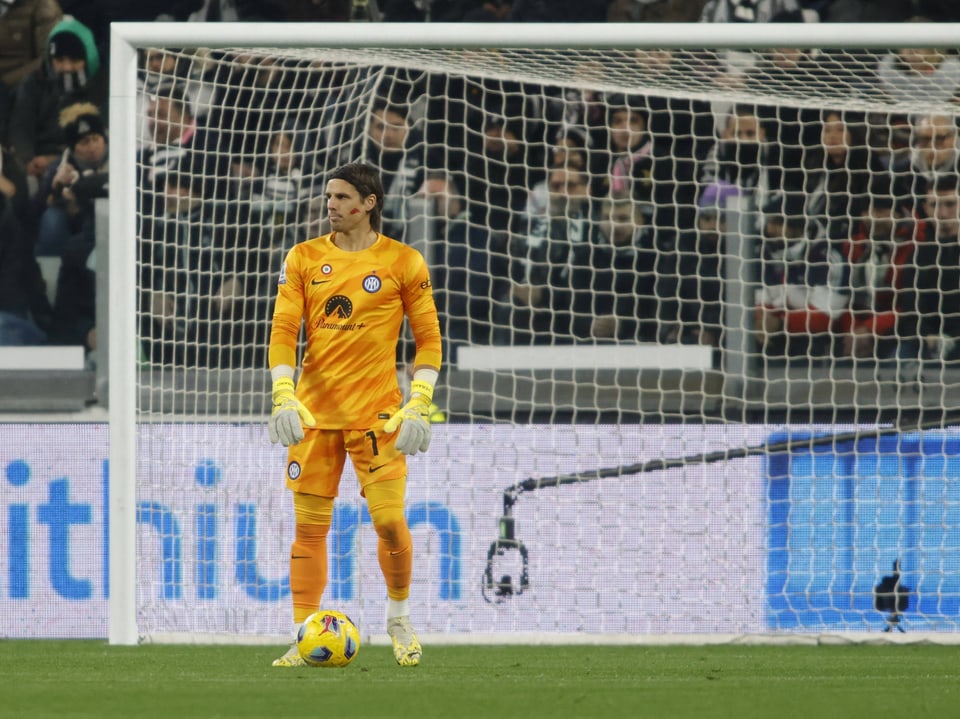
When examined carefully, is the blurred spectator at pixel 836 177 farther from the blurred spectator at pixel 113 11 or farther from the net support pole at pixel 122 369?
the blurred spectator at pixel 113 11

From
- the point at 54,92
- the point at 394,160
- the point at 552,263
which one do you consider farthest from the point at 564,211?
the point at 54,92

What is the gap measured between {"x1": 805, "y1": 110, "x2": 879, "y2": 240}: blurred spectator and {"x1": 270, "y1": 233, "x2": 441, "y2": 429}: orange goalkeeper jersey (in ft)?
10.2

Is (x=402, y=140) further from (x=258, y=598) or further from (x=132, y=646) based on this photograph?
(x=132, y=646)

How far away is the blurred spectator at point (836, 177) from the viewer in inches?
283

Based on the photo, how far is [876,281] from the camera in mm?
7180

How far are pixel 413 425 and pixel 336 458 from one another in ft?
1.06

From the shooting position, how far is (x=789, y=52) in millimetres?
6371

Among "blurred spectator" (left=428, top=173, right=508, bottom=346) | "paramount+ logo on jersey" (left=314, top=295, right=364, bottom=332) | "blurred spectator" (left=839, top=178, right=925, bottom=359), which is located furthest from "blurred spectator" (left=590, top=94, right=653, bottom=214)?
"paramount+ logo on jersey" (left=314, top=295, right=364, bottom=332)

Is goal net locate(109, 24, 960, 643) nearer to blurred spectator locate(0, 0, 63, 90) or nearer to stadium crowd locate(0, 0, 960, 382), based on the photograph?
stadium crowd locate(0, 0, 960, 382)

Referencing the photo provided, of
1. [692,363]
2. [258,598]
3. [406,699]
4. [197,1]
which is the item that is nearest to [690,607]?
[692,363]

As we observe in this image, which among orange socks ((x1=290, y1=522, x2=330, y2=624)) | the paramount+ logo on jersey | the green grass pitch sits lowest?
the green grass pitch

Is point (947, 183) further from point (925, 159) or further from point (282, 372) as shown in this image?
point (282, 372)

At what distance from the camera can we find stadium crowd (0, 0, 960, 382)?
6.80 metres

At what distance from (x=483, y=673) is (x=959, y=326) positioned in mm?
3649
